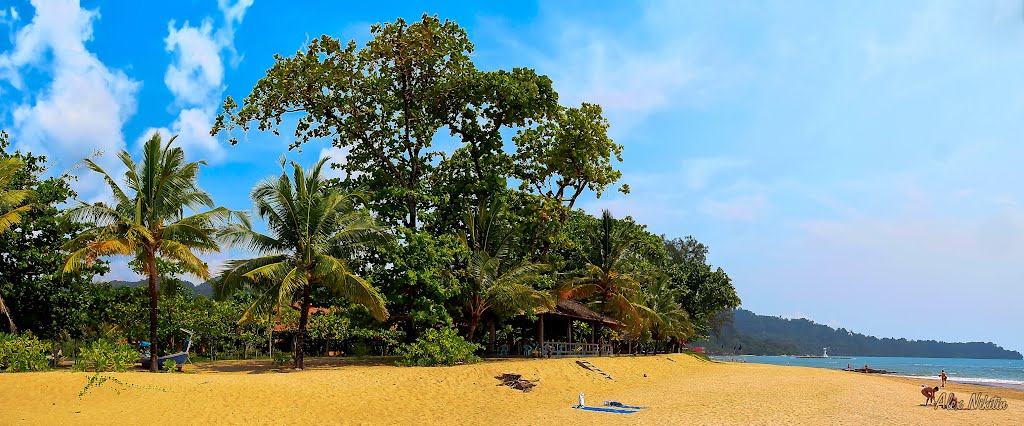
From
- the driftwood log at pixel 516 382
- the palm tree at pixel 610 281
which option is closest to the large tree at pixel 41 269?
the driftwood log at pixel 516 382

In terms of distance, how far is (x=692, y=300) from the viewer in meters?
49.7

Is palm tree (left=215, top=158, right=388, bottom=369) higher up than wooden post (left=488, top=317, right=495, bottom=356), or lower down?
higher up

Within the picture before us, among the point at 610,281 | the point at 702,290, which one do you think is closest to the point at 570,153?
the point at 610,281

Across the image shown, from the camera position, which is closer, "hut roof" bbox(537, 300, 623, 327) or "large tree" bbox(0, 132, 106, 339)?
"large tree" bbox(0, 132, 106, 339)

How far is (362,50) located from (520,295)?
11417 mm

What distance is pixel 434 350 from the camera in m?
21.7

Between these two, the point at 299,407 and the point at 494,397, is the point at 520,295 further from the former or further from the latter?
the point at 299,407

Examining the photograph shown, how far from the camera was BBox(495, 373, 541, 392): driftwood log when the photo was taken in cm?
1967

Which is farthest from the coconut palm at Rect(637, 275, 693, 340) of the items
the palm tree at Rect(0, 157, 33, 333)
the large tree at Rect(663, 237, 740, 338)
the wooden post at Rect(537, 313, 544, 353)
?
the palm tree at Rect(0, 157, 33, 333)

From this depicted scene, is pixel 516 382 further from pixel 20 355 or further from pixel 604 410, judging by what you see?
pixel 20 355

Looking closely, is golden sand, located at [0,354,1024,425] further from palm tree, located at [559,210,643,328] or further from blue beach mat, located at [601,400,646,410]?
palm tree, located at [559,210,643,328]

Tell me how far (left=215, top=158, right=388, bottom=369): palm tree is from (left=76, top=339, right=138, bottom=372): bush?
3.44 m

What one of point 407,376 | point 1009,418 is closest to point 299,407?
point 407,376

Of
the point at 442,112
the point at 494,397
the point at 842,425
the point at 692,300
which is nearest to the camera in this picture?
the point at 842,425
